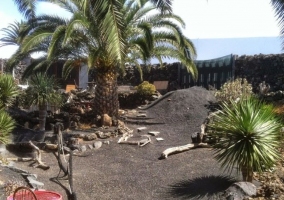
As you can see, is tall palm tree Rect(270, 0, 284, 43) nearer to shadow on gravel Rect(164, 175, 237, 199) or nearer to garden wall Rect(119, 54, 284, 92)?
shadow on gravel Rect(164, 175, 237, 199)

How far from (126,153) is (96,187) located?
3005mm

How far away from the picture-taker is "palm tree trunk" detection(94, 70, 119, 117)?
1518 cm

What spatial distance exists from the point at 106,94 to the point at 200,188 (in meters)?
7.78

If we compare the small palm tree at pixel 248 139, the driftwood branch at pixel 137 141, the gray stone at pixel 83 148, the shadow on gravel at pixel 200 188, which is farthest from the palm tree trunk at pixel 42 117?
the small palm tree at pixel 248 139

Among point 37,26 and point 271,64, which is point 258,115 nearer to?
point 37,26

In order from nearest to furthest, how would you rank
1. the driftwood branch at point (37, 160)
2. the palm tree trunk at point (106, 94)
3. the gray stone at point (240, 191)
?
the gray stone at point (240, 191) < the driftwood branch at point (37, 160) < the palm tree trunk at point (106, 94)

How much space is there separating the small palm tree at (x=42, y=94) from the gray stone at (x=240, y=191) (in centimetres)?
828

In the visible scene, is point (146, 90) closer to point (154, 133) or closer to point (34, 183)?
Result: point (154, 133)

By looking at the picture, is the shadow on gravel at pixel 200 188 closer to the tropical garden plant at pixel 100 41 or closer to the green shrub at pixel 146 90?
the tropical garden plant at pixel 100 41

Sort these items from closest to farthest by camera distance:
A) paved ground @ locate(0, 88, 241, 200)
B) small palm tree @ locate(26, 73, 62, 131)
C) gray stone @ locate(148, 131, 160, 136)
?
paved ground @ locate(0, 88, 241, 200)
gray stone @ locate(148, 131, 160, 136)
small palm tree @ locate(26, 73, 62, 131)

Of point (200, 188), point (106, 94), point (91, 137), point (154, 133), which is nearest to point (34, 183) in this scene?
point (200, 188)

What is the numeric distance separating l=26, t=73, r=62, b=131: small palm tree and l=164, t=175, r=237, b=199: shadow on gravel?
23.3 feet

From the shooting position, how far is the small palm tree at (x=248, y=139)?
305 inches

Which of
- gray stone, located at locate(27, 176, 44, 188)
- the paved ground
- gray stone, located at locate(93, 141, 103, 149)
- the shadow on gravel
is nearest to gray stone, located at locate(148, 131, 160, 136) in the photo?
the paved ground
